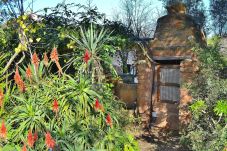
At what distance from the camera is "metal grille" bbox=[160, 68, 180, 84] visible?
978 centimetres

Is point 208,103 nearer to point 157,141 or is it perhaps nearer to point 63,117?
point 63,117

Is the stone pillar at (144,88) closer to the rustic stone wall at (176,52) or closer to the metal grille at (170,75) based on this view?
the rustic stone wall at (176,52)

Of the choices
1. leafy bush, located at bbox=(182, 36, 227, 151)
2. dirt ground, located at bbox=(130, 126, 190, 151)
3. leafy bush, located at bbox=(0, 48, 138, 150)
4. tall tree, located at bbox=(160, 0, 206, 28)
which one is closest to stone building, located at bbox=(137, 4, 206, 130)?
dirt ground, located at bbox=(130, 126, 190, 151)

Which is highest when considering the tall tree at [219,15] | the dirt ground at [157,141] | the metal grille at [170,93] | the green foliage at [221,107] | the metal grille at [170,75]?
the tall tree at [219,15]

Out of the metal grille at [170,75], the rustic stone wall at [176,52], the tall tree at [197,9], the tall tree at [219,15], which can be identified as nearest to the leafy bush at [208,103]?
the rustic stone wall at [176,52]

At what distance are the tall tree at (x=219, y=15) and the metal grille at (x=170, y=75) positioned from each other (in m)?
9.37

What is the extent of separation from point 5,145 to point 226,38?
26.7 ft

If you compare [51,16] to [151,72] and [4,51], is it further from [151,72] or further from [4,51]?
[151,72]

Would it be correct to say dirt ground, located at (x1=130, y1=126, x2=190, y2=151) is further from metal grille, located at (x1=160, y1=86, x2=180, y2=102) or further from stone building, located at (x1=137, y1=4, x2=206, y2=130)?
metal grille, located at (x1=160, y1=86, x2=180, y2=102)

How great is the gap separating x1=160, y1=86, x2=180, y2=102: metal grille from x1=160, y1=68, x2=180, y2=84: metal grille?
21 centimetres

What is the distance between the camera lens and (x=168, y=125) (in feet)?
31.8

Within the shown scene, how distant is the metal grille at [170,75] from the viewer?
32.1 ft

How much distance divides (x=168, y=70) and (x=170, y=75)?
16cm

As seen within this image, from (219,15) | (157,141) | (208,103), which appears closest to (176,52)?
(157,141)
